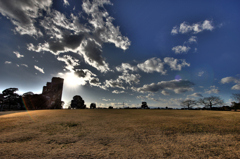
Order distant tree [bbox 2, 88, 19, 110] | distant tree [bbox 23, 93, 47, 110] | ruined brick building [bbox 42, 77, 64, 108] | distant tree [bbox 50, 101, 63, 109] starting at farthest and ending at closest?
ruined brick building [bbox 42, 77, 64, 108] → distant tree [bbox 50, 101, 63, 109] → distant tree [bbox 23, 93, 47, 110] → distant tree [bbox 2, 88, 19, 110]

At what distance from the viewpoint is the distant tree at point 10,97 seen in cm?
4872

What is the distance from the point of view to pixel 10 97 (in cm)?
4981

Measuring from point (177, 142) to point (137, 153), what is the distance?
305cm

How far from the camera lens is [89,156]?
4961 millimetres

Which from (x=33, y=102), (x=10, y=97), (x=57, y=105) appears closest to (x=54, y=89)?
(x=57, y=105)

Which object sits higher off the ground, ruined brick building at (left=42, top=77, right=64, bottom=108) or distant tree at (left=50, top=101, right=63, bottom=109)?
ruined brick building at (left=42, top=77, right=64, bottom=108)

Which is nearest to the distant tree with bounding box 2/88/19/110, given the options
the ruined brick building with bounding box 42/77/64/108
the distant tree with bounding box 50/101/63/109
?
the distant tree with bounding box 50/101/63/109

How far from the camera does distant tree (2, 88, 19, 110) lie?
48719mm

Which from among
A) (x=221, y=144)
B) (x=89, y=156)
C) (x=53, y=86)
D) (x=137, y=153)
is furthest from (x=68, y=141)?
(x=53, y=86)

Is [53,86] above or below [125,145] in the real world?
above

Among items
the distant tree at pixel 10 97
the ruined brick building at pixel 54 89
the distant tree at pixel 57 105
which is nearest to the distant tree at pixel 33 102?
the distant tree at pixel 10 97

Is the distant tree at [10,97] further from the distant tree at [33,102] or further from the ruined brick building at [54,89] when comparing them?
the ruined brick building at [54,89]

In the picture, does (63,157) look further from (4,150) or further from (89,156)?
(4,150)

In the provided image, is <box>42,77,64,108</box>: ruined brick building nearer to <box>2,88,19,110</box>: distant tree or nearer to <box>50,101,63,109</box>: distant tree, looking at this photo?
<box>50,101,63,109</box>: distant tree
